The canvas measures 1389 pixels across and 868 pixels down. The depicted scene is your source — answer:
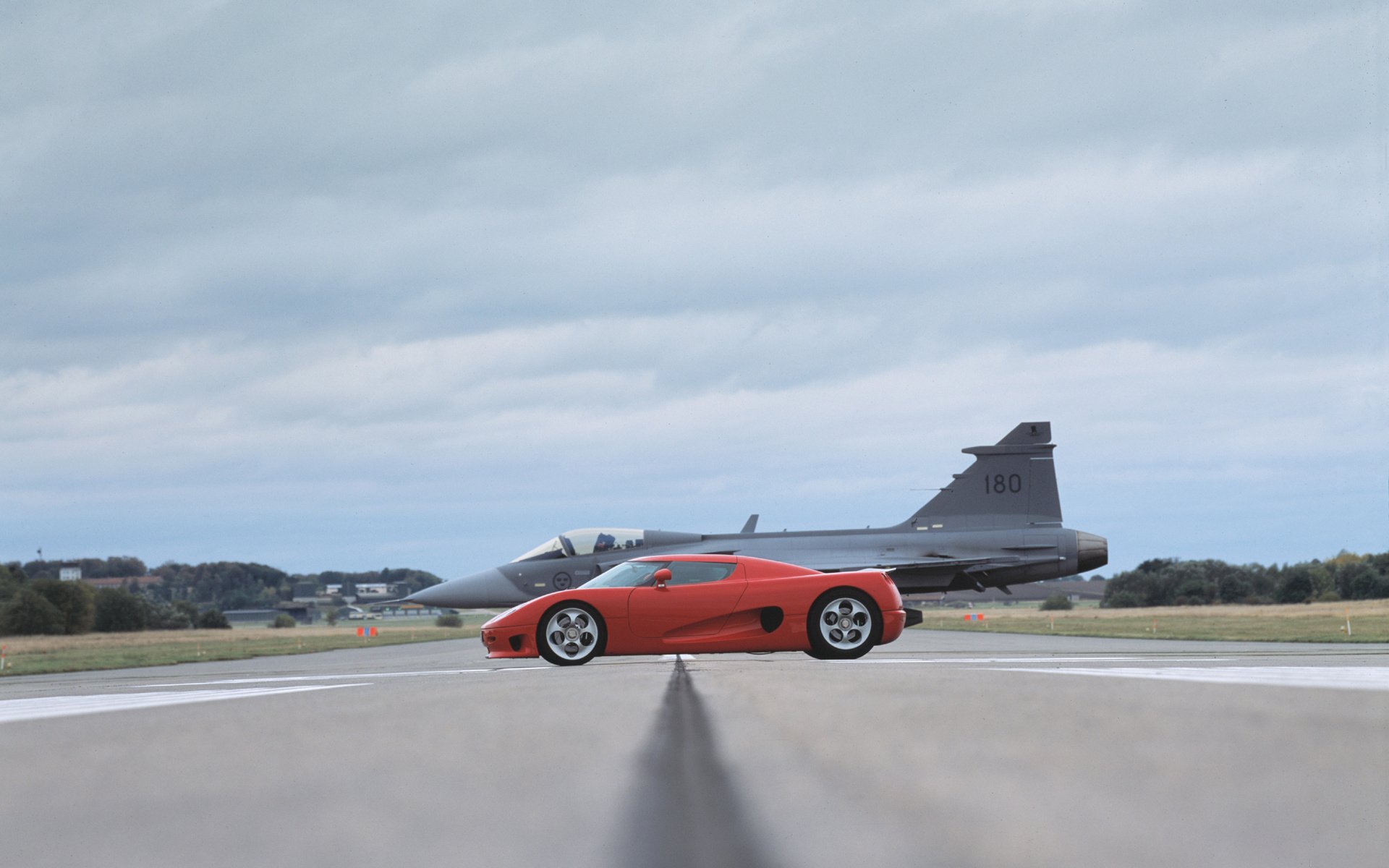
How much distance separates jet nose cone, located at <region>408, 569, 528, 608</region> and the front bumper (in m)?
16.3

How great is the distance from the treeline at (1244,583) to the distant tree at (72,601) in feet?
274

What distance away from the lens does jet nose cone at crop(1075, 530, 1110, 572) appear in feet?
98.8

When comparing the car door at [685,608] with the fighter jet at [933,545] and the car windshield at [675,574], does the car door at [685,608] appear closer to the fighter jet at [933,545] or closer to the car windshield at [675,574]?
the car windshield at [675,574]

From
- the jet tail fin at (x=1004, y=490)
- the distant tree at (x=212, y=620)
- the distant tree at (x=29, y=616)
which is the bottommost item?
the distant tree at (x=212, y=620)

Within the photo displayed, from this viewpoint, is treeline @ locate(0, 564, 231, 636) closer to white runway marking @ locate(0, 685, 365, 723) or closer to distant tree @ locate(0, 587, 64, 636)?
distant tree @ locate(0, 587, 64, 636)

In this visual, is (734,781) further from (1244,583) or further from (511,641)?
(1244,583)

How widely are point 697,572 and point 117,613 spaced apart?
85615 mm

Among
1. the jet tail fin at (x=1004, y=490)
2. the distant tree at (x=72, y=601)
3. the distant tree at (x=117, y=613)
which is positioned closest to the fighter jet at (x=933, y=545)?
the jet tail fin at (x=1004, y=490)

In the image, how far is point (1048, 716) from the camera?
14.8 feet

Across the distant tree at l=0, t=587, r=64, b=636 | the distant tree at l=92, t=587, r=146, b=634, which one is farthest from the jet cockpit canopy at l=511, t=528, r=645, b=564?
the distant tree at l=92, t=587, r=146, b=634

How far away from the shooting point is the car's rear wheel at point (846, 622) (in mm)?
10805

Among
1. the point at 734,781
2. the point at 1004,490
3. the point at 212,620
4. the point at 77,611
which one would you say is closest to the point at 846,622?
the point at 734,781

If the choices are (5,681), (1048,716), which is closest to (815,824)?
(1048,716)

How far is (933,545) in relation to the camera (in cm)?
3002
